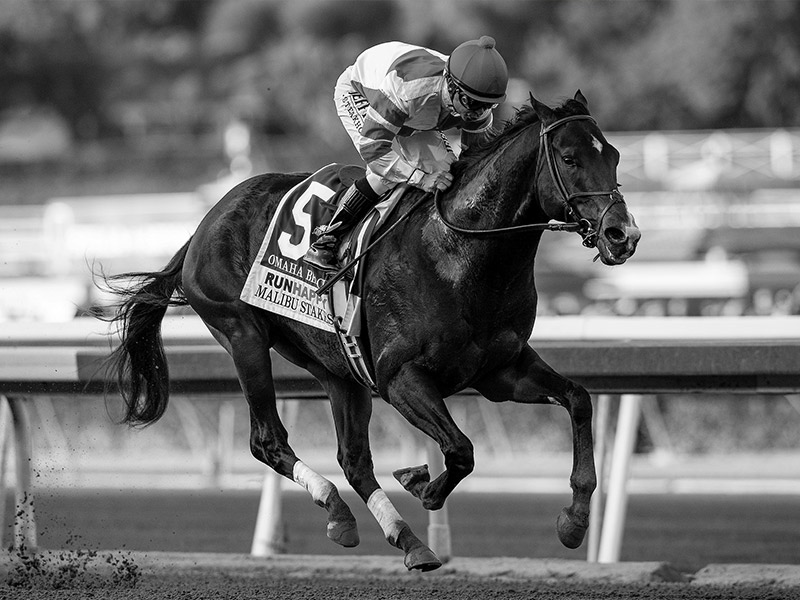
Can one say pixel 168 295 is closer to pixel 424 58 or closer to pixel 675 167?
pixel 424 58

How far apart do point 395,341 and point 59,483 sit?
6472 millimetres

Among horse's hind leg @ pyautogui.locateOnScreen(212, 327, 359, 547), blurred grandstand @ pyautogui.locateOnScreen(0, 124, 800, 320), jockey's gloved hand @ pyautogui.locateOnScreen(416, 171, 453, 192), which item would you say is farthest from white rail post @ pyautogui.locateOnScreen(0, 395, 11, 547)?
blurred grandstand @ pyautogui.locateOnScreen(0, 124, 800, 320)

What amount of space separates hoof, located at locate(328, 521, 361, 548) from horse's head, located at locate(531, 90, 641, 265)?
4.58 feet

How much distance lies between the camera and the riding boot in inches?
208

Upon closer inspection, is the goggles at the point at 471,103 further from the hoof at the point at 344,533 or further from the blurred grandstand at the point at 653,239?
the blurred grandstand at the point at 653,239

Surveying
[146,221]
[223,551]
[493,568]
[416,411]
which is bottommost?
[146,221]

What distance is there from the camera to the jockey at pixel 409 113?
4824 mm

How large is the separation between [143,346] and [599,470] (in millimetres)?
2182

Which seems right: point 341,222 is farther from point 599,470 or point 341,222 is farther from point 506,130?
point 599,470

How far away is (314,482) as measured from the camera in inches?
209

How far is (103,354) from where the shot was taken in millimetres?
6410

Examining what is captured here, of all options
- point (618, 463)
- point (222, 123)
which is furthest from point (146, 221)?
point (222, 123)

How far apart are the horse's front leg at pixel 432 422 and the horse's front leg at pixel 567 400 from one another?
0.29 meters

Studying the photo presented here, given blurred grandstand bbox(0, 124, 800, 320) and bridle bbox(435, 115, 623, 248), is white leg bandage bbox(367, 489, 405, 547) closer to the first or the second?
bridle bbox(435, 115, 623, 248)
